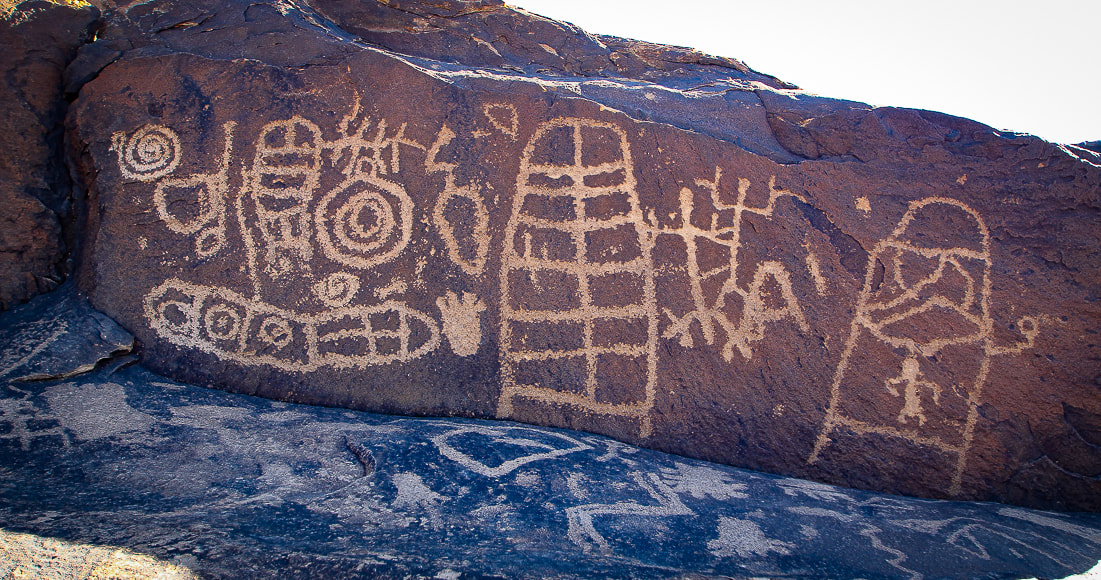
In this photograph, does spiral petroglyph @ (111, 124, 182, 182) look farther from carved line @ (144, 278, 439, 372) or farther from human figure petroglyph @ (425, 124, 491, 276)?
human figure petroglyph @ (425, 124, 491, 276)

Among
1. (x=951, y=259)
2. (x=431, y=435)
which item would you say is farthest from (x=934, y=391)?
(x=431, y=435)

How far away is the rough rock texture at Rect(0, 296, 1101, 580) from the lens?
4.68 ft

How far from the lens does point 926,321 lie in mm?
2520

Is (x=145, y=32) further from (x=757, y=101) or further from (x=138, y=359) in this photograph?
(x=757, y=101)

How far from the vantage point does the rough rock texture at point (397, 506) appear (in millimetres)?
1428

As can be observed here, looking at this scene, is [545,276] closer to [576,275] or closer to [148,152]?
[576,275]

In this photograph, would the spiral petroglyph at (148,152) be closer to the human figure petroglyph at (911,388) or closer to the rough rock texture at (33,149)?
the rough rock texture at (33,149)

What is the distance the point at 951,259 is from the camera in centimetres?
256

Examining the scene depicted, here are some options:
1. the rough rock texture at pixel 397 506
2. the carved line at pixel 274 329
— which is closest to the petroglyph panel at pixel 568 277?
the carved line at pixel 274 329

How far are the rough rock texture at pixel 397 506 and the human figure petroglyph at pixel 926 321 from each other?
281 millimetres

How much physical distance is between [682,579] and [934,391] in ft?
5.12

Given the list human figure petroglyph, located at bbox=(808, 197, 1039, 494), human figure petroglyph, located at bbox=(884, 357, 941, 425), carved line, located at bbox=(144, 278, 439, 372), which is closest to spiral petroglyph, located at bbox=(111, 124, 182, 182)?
carved line, located at bbox=(144, 278, 439, 372)

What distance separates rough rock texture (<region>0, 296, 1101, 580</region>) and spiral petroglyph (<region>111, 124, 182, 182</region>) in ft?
1.90

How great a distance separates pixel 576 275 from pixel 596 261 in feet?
0.33
